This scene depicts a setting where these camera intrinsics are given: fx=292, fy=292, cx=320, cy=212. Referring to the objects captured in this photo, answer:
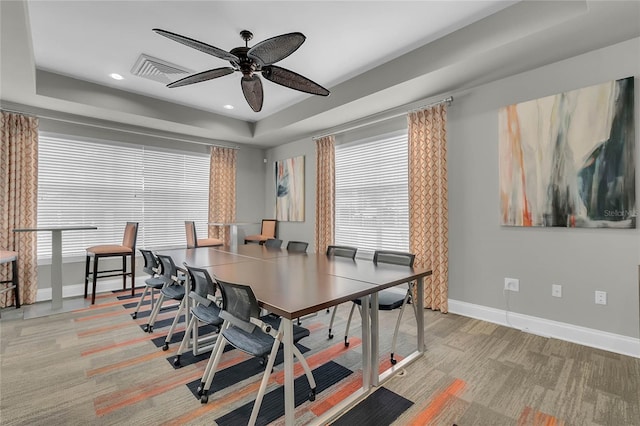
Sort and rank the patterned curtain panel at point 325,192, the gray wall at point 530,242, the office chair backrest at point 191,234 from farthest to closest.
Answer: the patterned curtain panel at point 325,192 → the office chair backrest at point 191,234 → the gray wall at point 530,242

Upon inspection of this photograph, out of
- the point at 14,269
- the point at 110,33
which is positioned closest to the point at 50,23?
the point at 110,33

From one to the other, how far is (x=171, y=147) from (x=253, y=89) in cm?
330

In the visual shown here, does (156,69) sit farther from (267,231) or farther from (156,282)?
(267,231)

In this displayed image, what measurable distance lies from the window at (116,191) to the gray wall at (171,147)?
0.12 meters

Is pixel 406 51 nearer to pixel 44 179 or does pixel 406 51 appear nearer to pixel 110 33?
pixel 110 33

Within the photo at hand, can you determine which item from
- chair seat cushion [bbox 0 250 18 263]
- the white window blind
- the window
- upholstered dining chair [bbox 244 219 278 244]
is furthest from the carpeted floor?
upholstered dining chair [bbox 244 219 278 244]

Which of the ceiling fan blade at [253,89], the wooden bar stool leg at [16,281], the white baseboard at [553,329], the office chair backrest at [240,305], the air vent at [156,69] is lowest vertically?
the white baseboard at [553,329]

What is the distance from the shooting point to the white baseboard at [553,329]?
2445 millimetres

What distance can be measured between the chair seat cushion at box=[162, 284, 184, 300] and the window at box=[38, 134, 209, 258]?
260 centimetres

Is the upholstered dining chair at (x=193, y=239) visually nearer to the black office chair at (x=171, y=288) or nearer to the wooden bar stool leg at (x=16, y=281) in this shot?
the black office chair at (x=171, y=288)

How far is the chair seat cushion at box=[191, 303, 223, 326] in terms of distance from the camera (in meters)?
2.02

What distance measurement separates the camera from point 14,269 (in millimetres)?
3660

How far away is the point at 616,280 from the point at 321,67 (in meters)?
3.56

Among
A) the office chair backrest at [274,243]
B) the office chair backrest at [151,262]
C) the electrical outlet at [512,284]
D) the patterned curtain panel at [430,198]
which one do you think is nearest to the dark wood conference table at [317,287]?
the office chair backrest at [151,262]
